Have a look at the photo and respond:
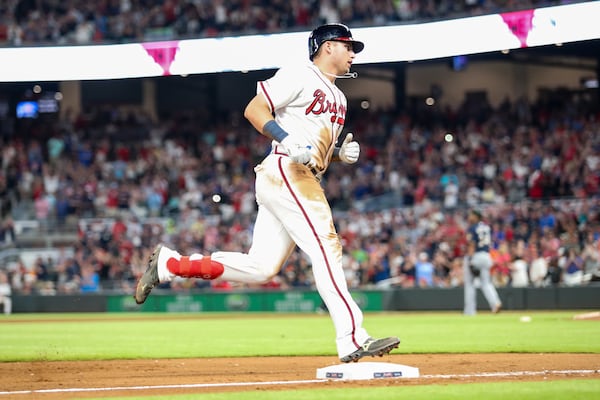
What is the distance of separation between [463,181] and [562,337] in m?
14.8

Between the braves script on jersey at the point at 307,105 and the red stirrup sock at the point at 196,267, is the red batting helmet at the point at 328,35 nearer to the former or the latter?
the braves script on jersey at the point at 307,105

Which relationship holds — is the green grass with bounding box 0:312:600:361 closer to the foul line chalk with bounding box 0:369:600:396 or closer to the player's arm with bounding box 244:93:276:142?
the foul line chalk with bounding box 0:369:600:396

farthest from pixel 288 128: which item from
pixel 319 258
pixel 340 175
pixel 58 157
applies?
pixel 58 157

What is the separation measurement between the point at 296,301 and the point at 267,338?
10.4 m

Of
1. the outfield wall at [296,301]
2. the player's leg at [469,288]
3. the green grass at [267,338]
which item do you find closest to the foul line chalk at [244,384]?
the green grass at [267,338]

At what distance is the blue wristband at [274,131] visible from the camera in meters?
6.91

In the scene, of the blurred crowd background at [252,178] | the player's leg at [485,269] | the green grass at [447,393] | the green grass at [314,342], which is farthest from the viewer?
the blurred crowd background at [252,178]

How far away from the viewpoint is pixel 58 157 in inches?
1228

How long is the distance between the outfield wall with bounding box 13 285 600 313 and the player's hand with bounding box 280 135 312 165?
47.0 ft

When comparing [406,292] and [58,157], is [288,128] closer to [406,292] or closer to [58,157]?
[406,292]

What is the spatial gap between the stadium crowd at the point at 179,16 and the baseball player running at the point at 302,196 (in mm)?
19478

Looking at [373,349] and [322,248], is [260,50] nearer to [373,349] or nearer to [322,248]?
[322,248]

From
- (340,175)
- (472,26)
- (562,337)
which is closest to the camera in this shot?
(562,337)

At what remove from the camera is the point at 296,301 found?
77.5 ft
